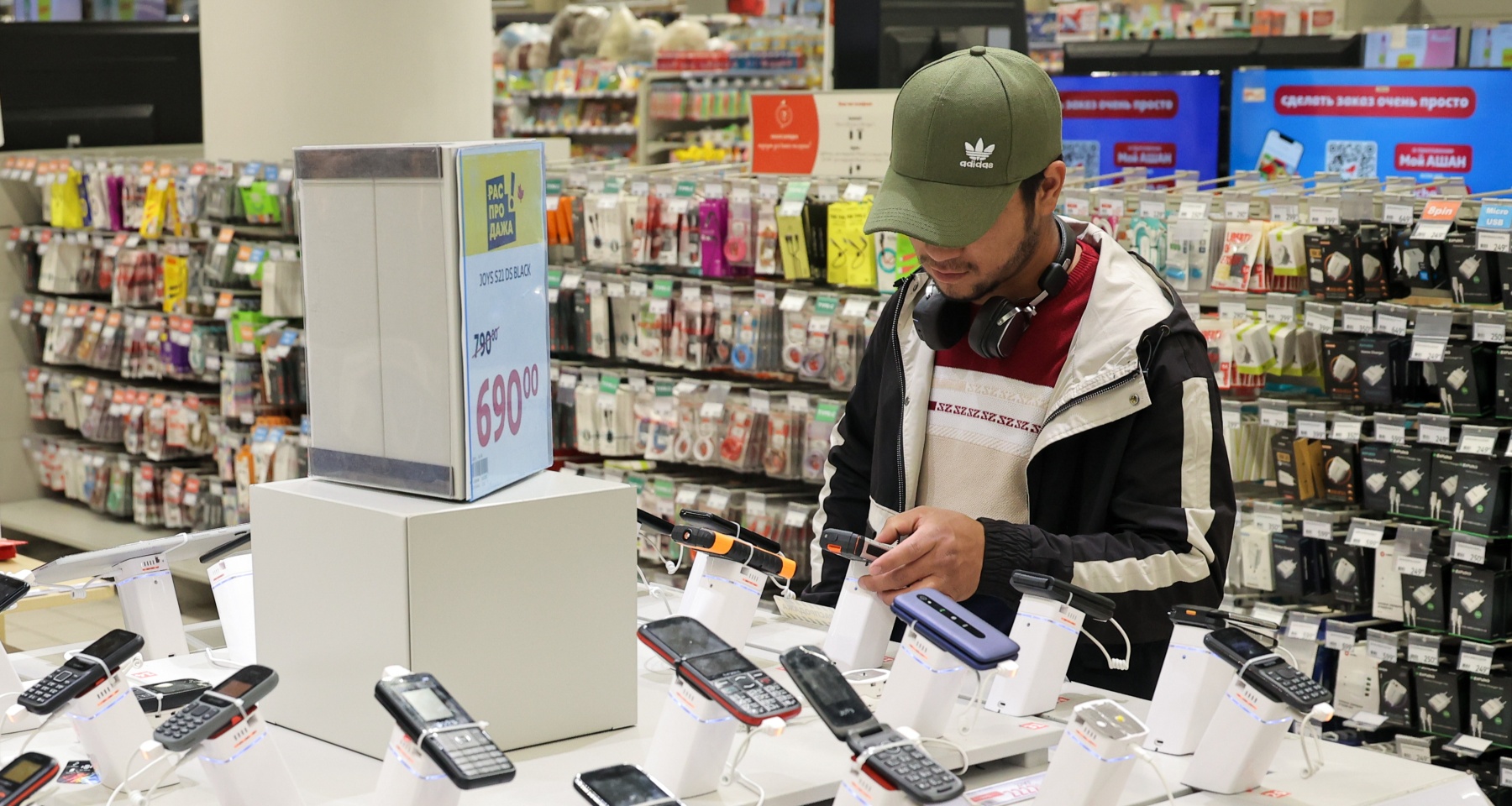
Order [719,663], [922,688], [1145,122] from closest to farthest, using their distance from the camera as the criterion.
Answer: [719,663] < [922,688] < [1145,122]

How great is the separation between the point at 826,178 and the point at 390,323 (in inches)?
136

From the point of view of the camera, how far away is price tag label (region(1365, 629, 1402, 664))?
4.38 m

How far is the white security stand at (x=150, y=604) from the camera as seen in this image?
7.35 feet

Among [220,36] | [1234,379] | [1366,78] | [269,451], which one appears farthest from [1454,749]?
[220,36]

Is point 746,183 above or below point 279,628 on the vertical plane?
above

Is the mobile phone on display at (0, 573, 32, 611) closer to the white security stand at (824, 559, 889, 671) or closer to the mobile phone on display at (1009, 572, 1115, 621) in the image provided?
the white security stand at (824, 559, 889, 671)

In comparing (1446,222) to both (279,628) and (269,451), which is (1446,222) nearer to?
(279,628)

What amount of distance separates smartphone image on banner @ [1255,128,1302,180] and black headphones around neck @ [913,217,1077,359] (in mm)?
5672

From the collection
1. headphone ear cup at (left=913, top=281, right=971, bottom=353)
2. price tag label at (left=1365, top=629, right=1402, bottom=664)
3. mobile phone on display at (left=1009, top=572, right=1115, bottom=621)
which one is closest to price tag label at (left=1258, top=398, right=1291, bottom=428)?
price tag label at (left=1365, top=629, right=1402, bottom=664)

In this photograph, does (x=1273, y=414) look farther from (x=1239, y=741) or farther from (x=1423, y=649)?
(x=1239, y=741)

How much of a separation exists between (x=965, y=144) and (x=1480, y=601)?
279 centimetres

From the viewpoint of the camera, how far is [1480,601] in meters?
4.21

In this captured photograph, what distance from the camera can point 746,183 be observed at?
5.39 meters

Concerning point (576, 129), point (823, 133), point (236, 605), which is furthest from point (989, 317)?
point (576, 129)
